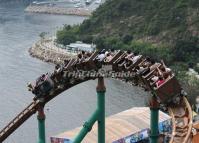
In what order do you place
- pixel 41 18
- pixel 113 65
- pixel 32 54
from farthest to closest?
pixel 41 18
pixel 32 54
pixel 113 65

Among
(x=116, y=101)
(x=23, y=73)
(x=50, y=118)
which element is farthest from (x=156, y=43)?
(x=50, y=118)

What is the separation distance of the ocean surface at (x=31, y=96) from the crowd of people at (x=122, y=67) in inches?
607

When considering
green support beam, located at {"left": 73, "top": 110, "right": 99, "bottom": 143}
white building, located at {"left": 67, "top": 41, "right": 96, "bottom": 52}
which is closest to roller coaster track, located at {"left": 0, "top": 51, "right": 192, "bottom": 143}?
green support beam, located at {"left": 73, "top": 110, "right": 99, "bottom": 143}

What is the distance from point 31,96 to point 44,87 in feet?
82.5

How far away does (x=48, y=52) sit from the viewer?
201 feet

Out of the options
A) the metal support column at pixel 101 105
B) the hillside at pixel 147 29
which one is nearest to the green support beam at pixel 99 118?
the metal support column at pixel 101 105

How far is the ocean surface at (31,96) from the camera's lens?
35.7 meters

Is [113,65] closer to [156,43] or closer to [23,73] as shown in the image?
[23,73]

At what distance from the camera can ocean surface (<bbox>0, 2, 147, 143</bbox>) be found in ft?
117

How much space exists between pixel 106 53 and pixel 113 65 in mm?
670

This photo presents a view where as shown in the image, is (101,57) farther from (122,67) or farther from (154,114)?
(154,114)

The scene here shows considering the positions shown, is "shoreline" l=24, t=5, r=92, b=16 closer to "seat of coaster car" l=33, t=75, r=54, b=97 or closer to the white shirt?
"seat of coaster car" l=33, t=75, r=54, b=97

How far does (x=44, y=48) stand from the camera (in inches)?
2467

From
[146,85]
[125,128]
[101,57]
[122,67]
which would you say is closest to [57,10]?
[125,128]
